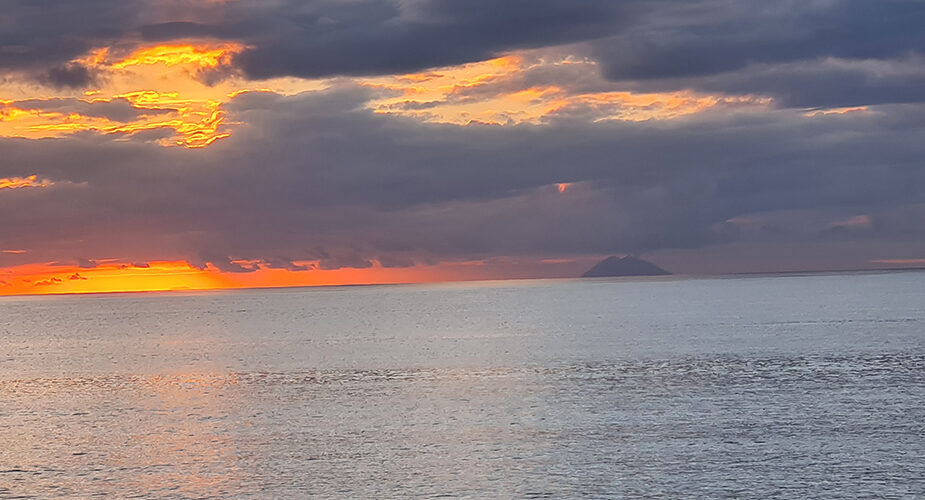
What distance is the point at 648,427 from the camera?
5528 centimetres

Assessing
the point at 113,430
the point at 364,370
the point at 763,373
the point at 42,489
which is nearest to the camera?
the point at 42,489

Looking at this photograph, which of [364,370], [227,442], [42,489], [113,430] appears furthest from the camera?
[364,370]

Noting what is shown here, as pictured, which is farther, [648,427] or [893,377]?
[893,377]

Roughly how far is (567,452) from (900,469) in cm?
1390

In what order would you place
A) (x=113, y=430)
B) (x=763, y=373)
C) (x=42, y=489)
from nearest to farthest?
1. (x=42, y=489)
2. (x=113, y=430)
3. (x=763, y=373)

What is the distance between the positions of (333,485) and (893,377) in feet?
166

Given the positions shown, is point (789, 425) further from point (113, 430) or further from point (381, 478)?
point (113, 430)

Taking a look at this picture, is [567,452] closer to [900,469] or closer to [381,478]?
[381,478]

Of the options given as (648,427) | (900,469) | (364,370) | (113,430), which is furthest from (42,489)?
(364,370)

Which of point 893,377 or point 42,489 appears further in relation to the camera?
point 893,377

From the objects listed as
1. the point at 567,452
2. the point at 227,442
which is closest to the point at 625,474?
the point at 567,452

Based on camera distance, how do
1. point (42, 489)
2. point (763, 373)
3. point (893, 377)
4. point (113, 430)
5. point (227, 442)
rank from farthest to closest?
1. point (763, 373)
2. point (893, 377)
3. point (113, 430)
4. point (227, 442)
5. point (42, 489)

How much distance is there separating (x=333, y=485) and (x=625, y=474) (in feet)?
38.3

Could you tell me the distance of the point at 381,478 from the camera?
143 feet
